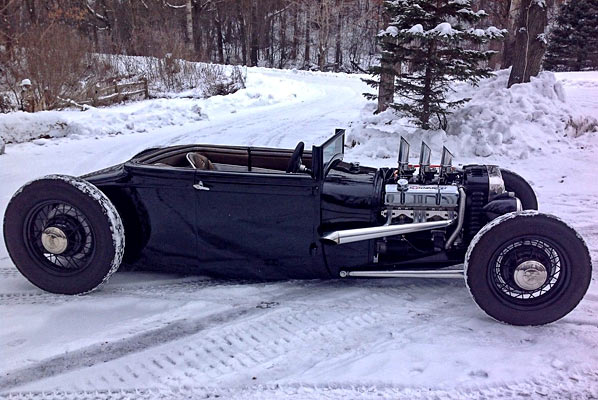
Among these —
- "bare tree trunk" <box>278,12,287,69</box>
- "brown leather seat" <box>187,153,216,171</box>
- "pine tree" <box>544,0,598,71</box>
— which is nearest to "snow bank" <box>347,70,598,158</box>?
"brown leather seat" <box>187,153,216,171</box>

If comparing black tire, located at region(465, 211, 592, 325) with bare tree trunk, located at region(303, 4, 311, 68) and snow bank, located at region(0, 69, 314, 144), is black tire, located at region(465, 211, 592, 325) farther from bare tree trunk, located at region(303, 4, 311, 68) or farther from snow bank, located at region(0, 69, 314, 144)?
bare tree trunk, located at region(303, 4, 311, 68)

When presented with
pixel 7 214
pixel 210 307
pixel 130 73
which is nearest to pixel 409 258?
pixel 210 307

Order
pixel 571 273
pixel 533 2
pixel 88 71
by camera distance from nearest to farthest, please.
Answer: pixel 571 273
pixel 533 2
pixel 88 71

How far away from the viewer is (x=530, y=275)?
3.08 meters

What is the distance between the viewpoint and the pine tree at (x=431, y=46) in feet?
24.9

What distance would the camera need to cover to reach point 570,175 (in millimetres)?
6805

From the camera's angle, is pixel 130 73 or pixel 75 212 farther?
pixel 130 73

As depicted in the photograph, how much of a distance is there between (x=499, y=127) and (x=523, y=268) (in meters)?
5.79

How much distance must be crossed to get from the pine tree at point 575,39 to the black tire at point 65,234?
3464 centimetres

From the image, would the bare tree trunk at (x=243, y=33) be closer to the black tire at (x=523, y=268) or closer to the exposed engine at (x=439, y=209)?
the exposed engine at (x=439, y=209)

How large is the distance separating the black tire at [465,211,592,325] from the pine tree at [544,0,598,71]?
3356 centimetres

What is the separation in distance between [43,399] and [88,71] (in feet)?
50.5

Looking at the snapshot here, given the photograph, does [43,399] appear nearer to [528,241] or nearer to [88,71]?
[528,241]

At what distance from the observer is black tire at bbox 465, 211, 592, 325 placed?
3062mm
